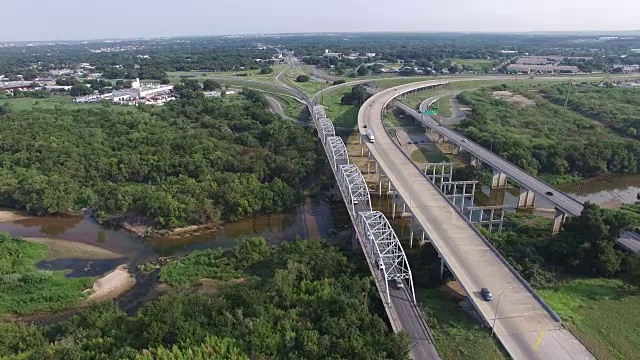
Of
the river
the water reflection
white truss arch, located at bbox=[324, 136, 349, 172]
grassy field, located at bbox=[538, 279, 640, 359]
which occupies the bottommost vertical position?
the water reflection

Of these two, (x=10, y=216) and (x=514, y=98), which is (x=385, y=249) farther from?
(x=514, y=98)

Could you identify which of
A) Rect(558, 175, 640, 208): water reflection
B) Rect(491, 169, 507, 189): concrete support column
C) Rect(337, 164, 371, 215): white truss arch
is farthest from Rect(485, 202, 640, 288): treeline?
Rect(558, 175, 640, 208): water reflection

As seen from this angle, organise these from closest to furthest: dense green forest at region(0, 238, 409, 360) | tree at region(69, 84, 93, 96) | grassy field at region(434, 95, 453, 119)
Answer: dense green forest at region(0, 238, 409, 360) < grassy field at region(434, 95, 453, 119) < tree at region(69, 84, 93, 96)

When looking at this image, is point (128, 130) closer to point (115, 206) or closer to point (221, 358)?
point (115, 206)

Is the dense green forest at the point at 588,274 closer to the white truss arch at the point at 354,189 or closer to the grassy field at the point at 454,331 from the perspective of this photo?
the grassy field at the point at 454,331

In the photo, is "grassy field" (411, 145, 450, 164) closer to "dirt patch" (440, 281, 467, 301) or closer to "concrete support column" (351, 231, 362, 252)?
"concrete support column" (351, 231, 362, 252)
